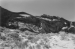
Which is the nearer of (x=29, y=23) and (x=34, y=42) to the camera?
(x=34, y=42)

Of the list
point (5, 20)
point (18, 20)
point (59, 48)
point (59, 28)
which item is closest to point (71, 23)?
point (59, 28)

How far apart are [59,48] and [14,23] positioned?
2489cm

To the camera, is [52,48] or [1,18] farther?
[1,18]

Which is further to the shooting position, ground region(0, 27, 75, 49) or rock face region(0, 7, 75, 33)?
rock face region(0, 7, 75, 33)

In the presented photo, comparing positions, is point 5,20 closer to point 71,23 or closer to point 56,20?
point 56,20

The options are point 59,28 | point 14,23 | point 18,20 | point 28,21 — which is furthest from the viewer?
point 59,28

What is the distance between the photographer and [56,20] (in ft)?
154

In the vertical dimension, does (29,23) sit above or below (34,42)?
below

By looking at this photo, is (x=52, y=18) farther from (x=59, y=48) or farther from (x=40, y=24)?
(x=59, y=48)

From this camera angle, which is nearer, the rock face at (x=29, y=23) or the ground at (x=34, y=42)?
the ground at (x=34, y=42)

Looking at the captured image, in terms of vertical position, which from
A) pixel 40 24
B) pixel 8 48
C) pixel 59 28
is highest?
pixel 8 48

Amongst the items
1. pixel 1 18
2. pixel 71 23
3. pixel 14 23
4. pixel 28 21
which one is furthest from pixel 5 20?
pixel 71 23

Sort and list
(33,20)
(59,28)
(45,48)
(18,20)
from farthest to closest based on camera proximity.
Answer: (59,28)
(33,20)
(18,20)
(45,48)

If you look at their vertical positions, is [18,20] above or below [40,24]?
above
